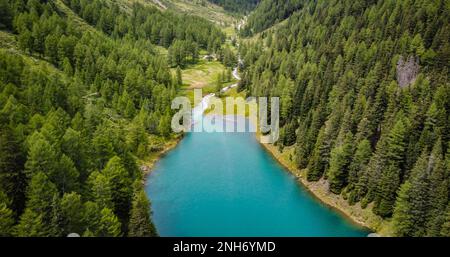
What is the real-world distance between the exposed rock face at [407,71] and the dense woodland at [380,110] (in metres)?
0.23

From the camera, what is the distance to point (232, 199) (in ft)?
257

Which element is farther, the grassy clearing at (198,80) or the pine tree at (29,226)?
the grassy clearing at (198,80)

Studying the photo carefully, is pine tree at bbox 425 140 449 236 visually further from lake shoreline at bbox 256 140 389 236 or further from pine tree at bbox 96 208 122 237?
pine tree at bbox 96 208 122 237

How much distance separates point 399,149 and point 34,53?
4259 inches

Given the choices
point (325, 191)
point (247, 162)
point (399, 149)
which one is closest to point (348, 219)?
point (325, 191)

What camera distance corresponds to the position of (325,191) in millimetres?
82188

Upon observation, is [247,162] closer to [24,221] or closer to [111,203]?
[111,203]

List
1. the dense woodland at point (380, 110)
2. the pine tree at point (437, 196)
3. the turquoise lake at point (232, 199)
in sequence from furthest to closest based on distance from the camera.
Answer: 1. the turquoise lake at point (232, 199)
2. the dense woodland at point (380, 110)
3. the pine tree at point (437, 196)

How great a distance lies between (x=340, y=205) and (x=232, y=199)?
70.3ft

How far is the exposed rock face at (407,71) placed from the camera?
97.8 metres

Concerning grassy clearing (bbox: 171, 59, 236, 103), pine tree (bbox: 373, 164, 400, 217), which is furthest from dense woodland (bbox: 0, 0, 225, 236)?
pine tree (bbox: 373, 164, 400, 217)

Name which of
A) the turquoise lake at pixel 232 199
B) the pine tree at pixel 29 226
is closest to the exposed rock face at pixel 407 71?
the turquoise lake at pixel 232 199

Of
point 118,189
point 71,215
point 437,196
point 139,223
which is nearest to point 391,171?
point 437,196

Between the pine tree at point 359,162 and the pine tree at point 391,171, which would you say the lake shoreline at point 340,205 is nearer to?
the pine tree at point 391,171
